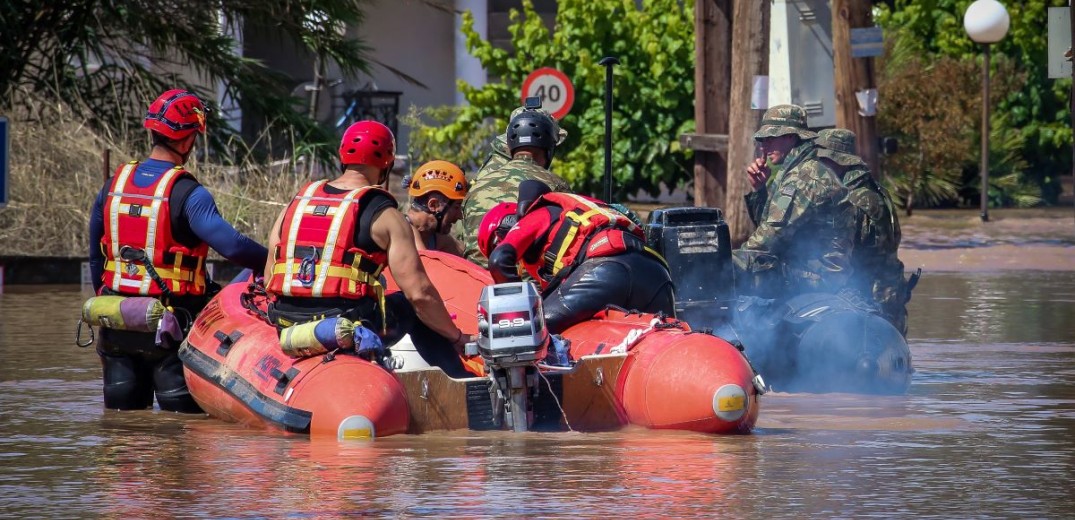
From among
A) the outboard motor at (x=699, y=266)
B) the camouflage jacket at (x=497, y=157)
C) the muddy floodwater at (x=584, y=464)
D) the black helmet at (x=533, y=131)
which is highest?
the black helmet at (x=533, y=131)

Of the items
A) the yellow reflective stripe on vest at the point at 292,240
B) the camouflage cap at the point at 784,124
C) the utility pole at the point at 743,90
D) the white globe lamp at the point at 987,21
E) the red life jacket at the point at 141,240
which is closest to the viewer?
the yellow reflective stripe on vest at the point at 292,240

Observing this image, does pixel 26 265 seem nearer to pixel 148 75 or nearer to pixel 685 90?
pixel 148 75

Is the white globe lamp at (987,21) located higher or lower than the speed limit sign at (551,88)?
higher

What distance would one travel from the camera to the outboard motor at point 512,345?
9109mm

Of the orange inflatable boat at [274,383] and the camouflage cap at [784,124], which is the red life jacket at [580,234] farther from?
the camouflage cap at [784,124]

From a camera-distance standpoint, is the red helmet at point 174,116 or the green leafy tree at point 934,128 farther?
the green leafy tree at point 934,128

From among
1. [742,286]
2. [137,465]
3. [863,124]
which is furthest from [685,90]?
[137,465]

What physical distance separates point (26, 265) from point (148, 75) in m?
3.03

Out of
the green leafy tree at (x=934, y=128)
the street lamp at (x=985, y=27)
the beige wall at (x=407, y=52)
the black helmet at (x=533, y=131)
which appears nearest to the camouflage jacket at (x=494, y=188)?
the black helmet at (x=533, y=131)

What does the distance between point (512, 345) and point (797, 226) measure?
321 cm

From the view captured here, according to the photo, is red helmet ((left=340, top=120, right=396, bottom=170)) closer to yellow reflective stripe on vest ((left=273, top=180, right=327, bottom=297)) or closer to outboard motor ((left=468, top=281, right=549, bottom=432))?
yellow reflective stripe on vest ((left=273, top=180, right=327, bottom=297))

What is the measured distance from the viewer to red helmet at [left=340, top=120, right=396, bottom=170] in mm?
9656

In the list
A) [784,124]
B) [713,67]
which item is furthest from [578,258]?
[713,67]

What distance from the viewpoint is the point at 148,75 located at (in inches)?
848
